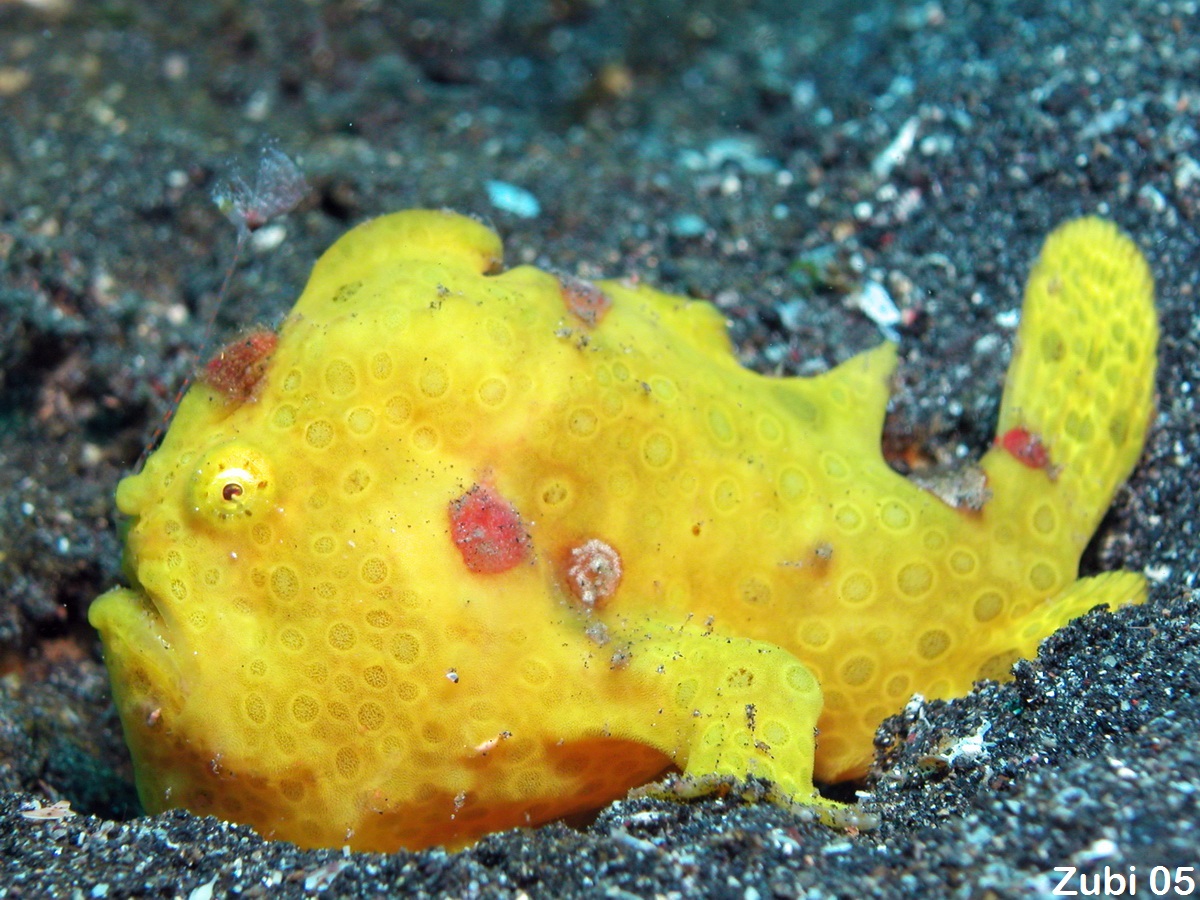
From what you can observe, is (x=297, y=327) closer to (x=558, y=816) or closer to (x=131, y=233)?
(x=558, y=816)

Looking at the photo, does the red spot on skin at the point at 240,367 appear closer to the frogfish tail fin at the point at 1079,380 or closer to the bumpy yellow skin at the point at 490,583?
the bumpy yellow skin at the point at 490,583

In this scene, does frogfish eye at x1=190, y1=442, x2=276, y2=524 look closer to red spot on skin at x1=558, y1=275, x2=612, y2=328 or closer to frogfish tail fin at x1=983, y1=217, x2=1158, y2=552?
red spot on skin at x1=558, y1=275, x2=612, y2=328

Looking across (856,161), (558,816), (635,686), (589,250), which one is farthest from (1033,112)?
(558,816)

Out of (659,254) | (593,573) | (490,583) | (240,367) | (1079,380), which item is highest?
(659,254)

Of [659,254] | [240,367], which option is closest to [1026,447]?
[659,254]

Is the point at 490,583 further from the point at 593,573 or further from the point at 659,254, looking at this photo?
the point at 659,254

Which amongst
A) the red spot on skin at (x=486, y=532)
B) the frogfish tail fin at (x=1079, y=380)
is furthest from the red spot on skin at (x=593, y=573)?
the frogfish tail fin at (x=1079, y=380)
